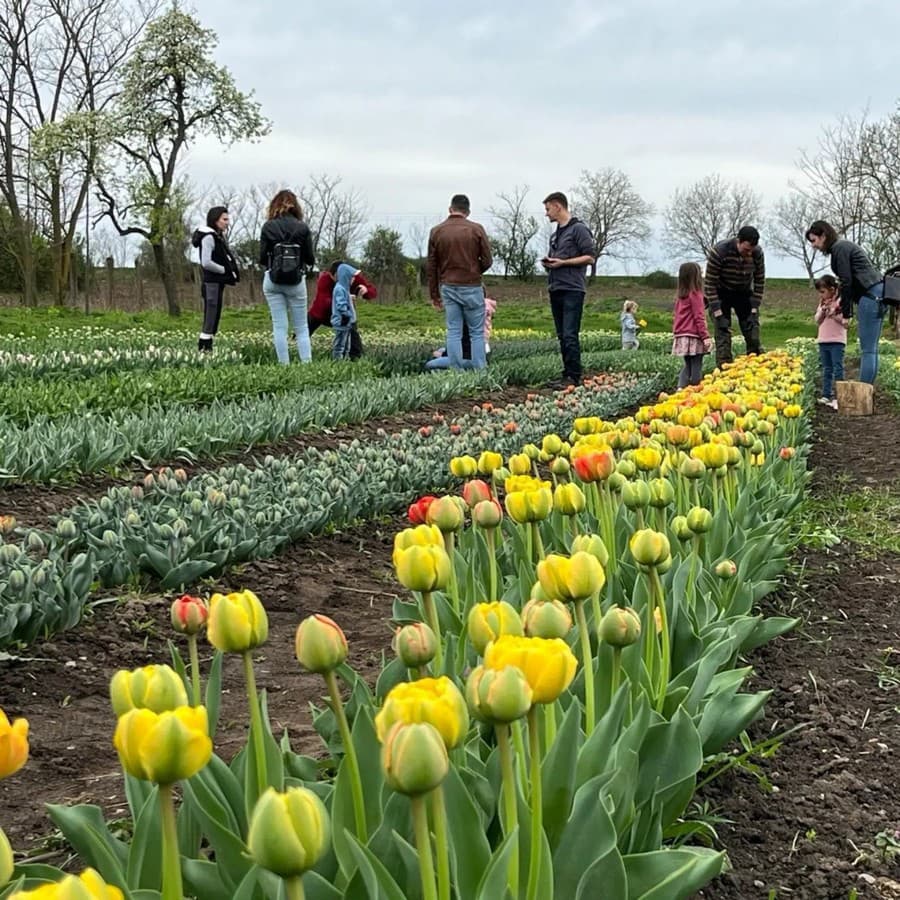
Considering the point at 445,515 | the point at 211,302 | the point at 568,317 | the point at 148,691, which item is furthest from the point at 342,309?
the point at 148,691

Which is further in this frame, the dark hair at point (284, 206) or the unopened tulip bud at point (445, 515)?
the dark hair at point (284, 206)

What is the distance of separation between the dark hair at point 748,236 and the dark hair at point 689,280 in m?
0.58

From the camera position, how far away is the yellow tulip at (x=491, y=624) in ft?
3.43

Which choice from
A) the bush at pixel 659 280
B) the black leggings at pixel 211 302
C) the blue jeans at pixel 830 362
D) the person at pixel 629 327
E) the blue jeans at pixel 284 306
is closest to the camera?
the blue jeans at pixel 830 362

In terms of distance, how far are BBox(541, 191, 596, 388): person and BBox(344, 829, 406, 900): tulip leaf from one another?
736 centimetres

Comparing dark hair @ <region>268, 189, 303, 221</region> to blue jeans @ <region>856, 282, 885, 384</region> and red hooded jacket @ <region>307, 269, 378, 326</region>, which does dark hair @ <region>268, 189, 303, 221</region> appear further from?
blue jeans @ <region>856, 282, 885, 384</region>

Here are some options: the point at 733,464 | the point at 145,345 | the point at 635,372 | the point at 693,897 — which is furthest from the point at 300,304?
the point at 693,897

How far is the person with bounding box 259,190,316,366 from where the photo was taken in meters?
8.69

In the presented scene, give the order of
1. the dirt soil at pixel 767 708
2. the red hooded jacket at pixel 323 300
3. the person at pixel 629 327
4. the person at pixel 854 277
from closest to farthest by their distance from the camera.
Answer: the dirt soil at pixel 767 708 < the person at pixel 854 277 < the red hooded jacket at pixel 323 300 < the person at pixel 629 327

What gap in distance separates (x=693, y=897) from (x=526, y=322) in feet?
94.6

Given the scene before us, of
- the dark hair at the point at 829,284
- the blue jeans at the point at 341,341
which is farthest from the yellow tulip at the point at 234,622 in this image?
the blue jeans at the point at 341,341

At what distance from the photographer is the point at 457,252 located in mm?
8727

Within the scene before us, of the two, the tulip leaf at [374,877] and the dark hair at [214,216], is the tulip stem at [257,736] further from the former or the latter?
the dark hair at [214,216]

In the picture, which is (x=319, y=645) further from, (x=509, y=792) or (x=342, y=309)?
(x=342, y=309)
